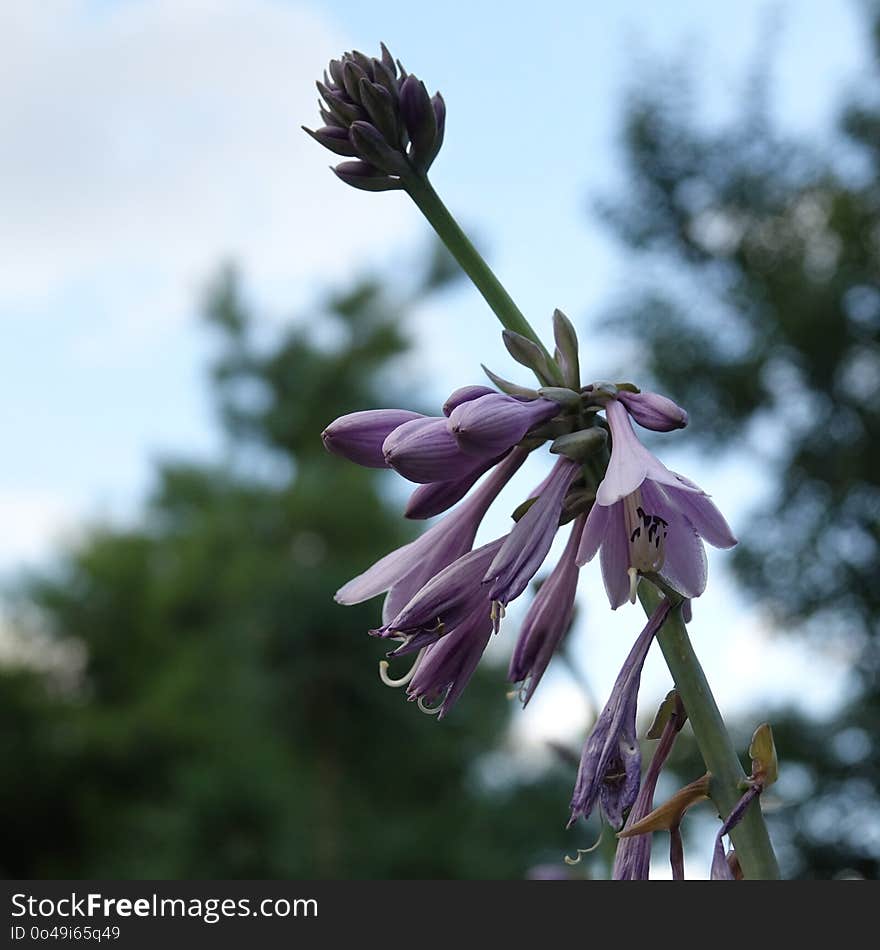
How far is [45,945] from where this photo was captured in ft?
5.61

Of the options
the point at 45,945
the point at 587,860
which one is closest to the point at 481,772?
the point at 587,860

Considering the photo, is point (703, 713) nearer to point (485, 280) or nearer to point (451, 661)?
point (451, 661)

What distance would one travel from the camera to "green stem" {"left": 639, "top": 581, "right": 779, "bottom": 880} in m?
1.50

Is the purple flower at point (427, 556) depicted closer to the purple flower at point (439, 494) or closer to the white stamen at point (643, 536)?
the purple flower at point (439, 494)

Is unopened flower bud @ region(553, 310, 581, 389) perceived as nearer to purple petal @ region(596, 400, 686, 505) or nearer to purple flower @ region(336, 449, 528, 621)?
purple petal @ region(596, 400, 686, 505)

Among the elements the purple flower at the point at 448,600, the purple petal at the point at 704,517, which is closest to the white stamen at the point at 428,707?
the purple flower at the point at 448,600

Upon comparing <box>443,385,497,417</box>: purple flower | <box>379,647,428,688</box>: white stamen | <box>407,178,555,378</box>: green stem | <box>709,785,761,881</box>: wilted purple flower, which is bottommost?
<box>709,785,761,881</box>: wilted purple flower

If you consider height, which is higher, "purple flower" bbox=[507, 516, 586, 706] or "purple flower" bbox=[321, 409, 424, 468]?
"purple flower" bbox=[321, 409, 424, 468]

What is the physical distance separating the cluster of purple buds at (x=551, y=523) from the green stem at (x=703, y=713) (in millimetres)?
29

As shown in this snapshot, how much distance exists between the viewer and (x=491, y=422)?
1605 mm

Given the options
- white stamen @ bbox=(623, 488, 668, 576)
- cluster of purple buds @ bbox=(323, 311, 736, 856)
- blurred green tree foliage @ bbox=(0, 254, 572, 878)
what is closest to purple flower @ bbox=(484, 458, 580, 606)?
cluster of purple buds @ bbox=(323, 311, 736, 856)

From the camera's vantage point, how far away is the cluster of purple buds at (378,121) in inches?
73.6

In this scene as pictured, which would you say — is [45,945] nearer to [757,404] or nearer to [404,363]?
[757,404]

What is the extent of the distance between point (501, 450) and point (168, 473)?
39695 millimetres
